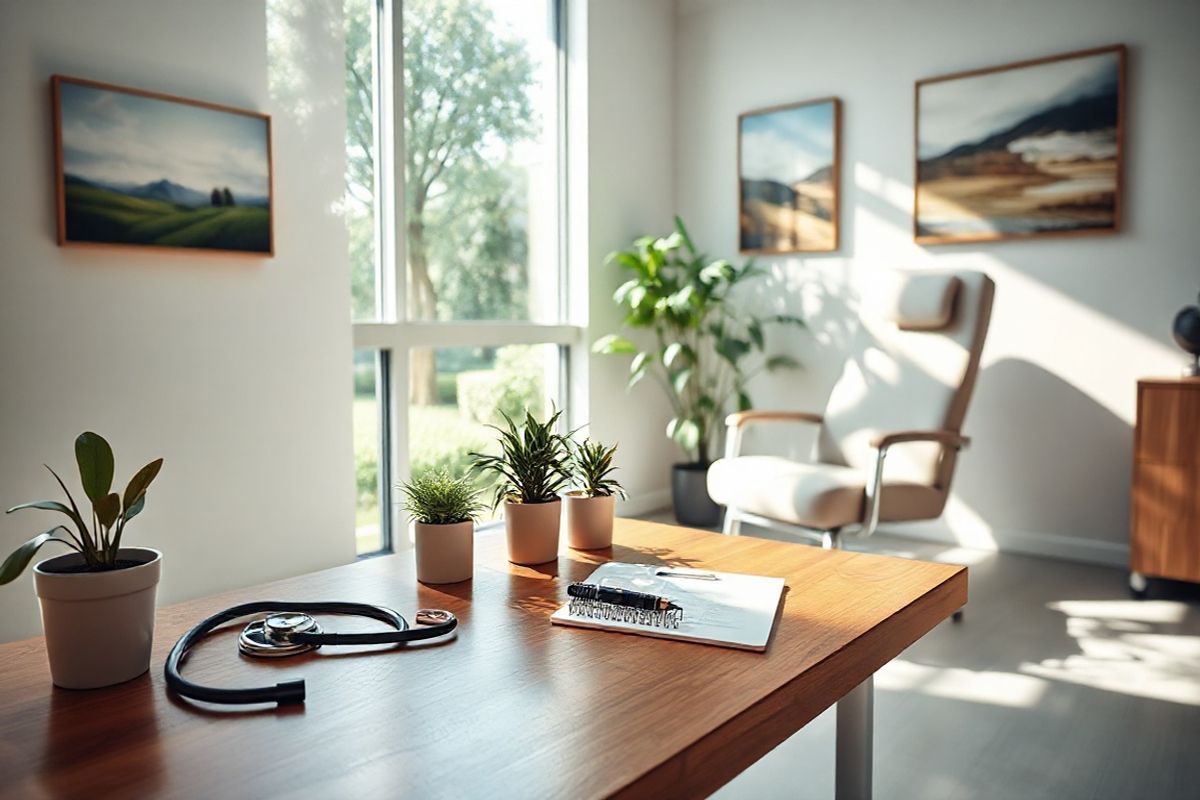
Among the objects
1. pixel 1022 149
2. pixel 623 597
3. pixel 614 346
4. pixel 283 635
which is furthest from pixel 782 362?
pixel 283 635

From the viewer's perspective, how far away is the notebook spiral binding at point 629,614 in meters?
1.21

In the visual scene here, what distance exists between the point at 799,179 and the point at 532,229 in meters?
1.26

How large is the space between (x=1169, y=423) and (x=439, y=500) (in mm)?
2688

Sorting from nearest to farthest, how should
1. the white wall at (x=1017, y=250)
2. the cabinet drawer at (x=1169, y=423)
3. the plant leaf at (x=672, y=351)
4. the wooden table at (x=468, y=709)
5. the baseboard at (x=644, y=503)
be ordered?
the wooden table at (x=468, y=709) → the cabinet drawer at (x=1169, y=423) → the white wall at (x=1017, y=250) → the plant leaf at (x=672, y=351) → the baseboard at (x=644, y=503)

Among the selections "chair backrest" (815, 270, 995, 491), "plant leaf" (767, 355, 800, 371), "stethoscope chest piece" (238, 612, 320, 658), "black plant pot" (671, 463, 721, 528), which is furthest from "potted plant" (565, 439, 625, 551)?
"plant leaf" (767, 355, 800, 371)

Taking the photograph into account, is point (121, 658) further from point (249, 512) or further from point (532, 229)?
point (532, 229)

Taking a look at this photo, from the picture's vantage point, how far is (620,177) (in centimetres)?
446

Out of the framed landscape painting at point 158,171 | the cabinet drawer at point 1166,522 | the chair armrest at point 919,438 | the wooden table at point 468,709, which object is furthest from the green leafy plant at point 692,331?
the wooden table at point 468,709

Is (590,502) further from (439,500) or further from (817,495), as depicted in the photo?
(817,495)

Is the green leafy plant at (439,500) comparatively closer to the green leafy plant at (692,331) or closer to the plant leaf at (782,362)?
the green leafy plant at (692,331)

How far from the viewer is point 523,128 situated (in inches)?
162

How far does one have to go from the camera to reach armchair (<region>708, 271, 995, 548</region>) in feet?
9.63

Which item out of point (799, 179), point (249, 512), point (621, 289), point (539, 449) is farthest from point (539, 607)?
point (799, 179)

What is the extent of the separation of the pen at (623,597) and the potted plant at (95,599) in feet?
1.69
